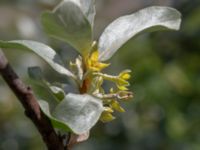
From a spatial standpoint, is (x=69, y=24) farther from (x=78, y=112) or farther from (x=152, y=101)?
(x=152, y=101)

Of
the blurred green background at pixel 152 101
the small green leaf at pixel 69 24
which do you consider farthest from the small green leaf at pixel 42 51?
the blurred green background at pixel 152 101

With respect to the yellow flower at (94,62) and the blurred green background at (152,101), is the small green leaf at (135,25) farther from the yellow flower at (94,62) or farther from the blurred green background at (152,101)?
the blurred green background at (152,101)

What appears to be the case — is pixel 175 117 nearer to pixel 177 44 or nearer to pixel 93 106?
pixel 177 44

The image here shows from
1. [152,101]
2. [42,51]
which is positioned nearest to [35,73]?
[42,51]

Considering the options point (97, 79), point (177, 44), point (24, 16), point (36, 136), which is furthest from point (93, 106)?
point (24, 16)

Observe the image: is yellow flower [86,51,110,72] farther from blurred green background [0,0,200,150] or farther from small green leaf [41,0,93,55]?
blurred green background [0,0,200,150]

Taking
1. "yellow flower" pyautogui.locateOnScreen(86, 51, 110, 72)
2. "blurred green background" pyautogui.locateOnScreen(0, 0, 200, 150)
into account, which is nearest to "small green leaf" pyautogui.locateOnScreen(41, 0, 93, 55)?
"yellow flower" pyautogui.locateOnScreen(86, 51, 110, 72)
